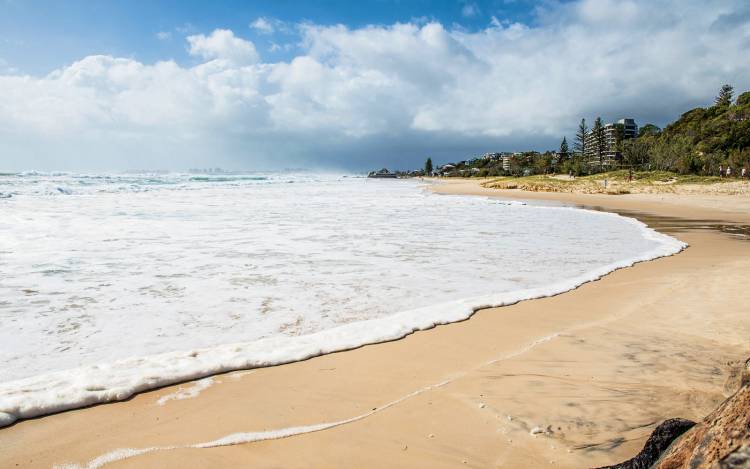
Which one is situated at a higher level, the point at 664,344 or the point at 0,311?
the point at 0,311

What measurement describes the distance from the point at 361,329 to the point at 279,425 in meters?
1.77

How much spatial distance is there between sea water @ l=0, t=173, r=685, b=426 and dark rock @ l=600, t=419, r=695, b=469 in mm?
2497

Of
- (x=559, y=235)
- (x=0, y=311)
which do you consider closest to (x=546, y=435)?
(x=0, y=311)

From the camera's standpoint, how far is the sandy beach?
90.5 inches

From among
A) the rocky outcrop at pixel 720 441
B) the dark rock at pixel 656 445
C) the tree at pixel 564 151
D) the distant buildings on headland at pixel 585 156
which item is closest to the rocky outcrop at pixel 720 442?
the rocky outcrop at pixel 720 441

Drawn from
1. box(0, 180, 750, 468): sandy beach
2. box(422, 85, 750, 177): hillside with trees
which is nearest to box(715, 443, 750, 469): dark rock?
box(0, 180, 750, 468): sandy beach

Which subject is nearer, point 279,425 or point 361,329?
point 279,425

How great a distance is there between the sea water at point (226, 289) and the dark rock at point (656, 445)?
2.50 m

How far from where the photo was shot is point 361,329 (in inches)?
169

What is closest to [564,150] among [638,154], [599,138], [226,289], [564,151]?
[564,151]

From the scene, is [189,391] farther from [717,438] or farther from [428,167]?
[428,167]

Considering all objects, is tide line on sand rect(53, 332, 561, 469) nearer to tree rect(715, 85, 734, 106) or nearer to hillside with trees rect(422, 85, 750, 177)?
hillside with trees rect(422, 85, 750, 177)

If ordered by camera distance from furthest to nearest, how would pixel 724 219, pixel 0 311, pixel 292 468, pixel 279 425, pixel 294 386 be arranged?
pixel 724 219 → pixel 0 311 → pixel 294 386 → pixel 279 425 → pixel 292 468

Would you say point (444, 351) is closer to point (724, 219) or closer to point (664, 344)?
point (664, 344)
